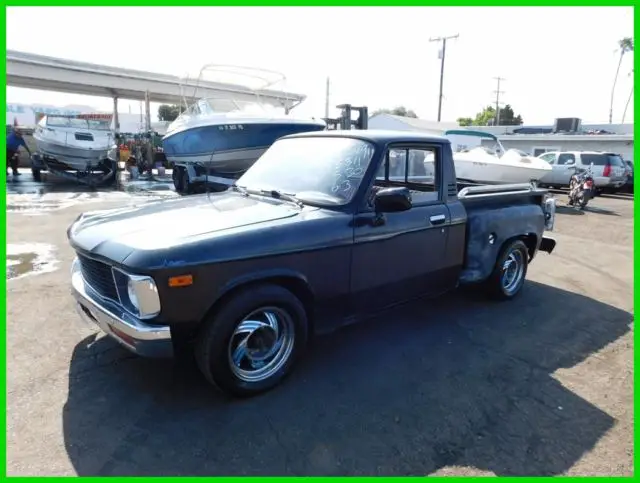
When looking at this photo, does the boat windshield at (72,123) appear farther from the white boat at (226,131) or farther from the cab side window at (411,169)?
the cab side window at (411,169)

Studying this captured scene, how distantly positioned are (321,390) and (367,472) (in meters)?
0.89

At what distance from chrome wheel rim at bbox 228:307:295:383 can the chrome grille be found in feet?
3.13

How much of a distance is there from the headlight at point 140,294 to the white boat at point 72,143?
14.7 meters

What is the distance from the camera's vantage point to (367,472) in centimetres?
265

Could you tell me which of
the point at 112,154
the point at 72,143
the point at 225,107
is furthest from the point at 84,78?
the point at 225,107

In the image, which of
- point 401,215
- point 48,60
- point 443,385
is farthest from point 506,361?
point 48,60

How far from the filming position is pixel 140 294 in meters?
2.89

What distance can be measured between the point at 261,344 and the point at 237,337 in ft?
0.81

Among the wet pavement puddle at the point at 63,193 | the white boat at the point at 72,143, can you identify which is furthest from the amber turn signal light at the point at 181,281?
the white boat at the point at 72,143

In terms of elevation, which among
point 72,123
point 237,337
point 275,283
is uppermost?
point 72,123

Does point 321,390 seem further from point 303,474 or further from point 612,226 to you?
point 612,226

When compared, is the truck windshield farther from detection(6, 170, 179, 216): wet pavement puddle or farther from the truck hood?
detection(6, 170, 179, 216): wet pavement puddle

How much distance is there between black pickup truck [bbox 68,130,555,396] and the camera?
2963 mm

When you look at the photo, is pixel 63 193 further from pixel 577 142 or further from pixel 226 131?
pixel 577 142
